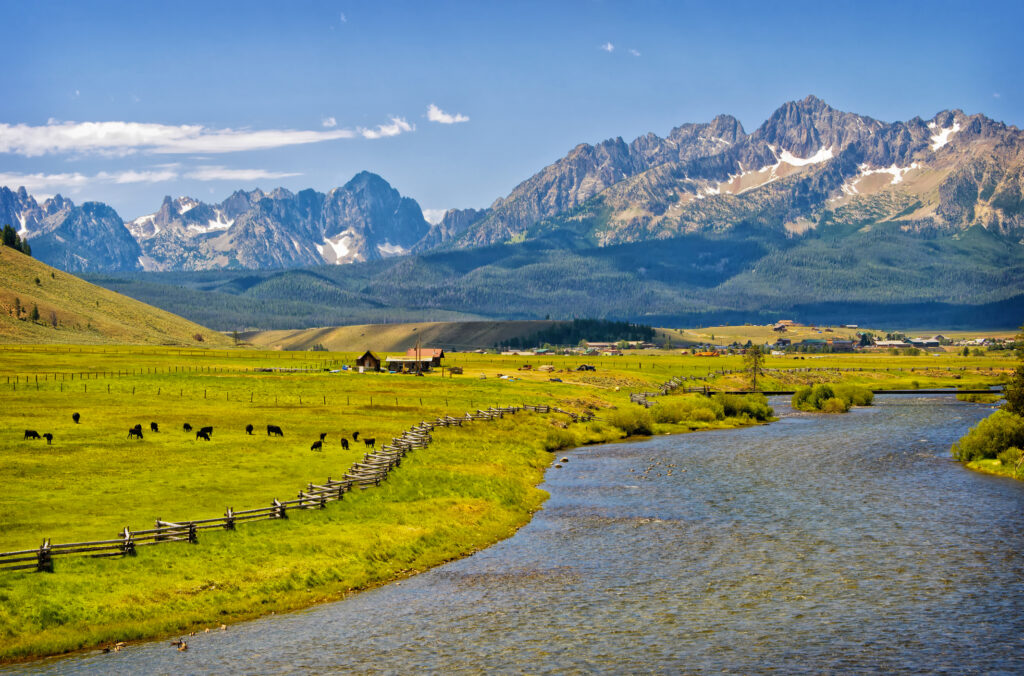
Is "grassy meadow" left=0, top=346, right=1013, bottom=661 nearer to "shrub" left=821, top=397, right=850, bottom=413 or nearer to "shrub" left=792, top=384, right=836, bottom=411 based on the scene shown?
"shrub" left=821, top=397, right=850, bottom=413

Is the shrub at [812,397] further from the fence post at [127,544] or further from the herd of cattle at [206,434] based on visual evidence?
the fence post at [127,544]

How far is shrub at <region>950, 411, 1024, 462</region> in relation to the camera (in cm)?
8050

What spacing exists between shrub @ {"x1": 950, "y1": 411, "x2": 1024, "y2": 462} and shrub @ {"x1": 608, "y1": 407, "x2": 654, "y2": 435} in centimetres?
3329

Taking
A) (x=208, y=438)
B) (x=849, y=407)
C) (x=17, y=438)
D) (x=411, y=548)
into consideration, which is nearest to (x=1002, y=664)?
(x=411, y=548)

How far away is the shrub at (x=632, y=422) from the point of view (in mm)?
106569

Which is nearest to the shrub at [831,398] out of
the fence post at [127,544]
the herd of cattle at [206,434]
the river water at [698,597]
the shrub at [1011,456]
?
the shrub at [1011,456]

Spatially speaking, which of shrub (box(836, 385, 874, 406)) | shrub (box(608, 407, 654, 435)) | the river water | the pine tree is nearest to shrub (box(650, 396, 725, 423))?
shrub (box(608, 407, 654, 435))

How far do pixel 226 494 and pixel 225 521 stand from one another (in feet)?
31.3

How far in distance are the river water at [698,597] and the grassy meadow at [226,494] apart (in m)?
2.04

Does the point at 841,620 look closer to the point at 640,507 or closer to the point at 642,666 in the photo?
the point at 642,666

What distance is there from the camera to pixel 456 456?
247ft

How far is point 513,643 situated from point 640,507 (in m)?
26.9

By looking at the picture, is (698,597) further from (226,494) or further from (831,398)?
(831,398)

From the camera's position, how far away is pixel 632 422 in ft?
350
